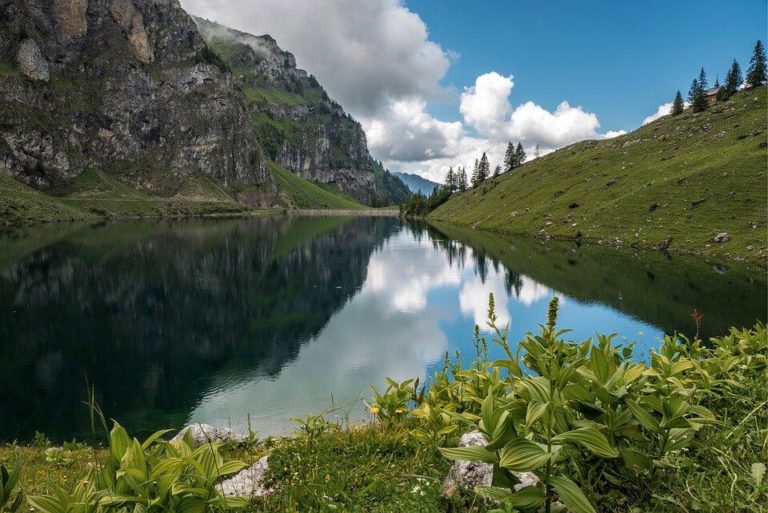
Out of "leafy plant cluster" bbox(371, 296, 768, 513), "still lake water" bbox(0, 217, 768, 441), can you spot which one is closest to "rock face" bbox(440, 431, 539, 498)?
"leafy plant cluster" bbox(371, 296, 768, 513)

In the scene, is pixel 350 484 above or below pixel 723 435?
below

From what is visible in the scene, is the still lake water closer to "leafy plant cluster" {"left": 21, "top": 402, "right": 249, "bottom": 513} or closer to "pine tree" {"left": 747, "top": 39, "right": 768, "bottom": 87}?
"leafy plant cluster" {"left": 21, "top": 402, "right": 249, "bottom": 513}

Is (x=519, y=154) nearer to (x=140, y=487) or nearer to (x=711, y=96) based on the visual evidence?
(x=711, y=96)

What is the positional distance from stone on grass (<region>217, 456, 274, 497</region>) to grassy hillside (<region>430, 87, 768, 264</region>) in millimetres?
68373

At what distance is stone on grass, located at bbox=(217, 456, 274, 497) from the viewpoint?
588 centimetres

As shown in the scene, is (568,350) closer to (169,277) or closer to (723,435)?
(723,435)

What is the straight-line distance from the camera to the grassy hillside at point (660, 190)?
65375mm

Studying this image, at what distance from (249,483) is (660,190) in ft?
314

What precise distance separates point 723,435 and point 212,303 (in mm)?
46322

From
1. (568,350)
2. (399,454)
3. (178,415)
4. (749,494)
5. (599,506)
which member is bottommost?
(178,415)

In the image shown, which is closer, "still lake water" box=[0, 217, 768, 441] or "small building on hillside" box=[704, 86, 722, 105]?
"still lake water" box=[0, 217, 768, 441]

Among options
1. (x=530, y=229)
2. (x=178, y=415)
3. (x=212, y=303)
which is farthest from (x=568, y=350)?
(x=530, y=229)

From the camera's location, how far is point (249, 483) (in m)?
6.32

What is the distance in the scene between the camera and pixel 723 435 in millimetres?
4594
